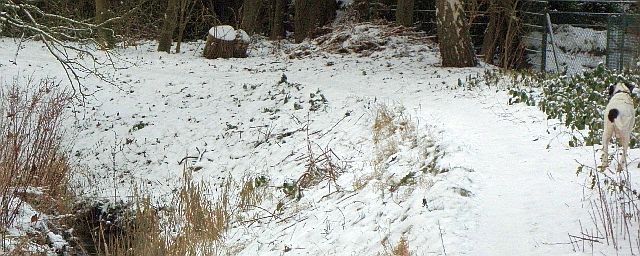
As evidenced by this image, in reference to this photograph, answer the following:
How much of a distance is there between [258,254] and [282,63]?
11481 millimetres

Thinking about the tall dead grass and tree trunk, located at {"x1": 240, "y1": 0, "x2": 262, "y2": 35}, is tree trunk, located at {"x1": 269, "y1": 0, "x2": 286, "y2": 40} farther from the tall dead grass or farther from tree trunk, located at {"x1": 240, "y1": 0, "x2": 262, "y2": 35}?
the tall dead grass

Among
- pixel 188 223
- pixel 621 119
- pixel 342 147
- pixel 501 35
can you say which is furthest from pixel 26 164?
pixel 501 35

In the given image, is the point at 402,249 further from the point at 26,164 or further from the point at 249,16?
the point at 249,16

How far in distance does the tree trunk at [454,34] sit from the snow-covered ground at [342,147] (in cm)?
48

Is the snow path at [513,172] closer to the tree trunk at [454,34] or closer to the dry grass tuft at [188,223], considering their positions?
the dry grass tuft at [188,223]

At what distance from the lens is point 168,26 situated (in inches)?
843

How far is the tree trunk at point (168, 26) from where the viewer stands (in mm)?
21203

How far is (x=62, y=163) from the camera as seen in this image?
11328 mm

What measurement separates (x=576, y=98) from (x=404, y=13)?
11.6m

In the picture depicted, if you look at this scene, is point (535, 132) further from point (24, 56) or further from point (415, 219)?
point (24, 56)

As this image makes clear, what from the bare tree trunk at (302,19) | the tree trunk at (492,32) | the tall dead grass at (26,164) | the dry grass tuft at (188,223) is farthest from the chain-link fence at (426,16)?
the tall dead grass at (26,164)

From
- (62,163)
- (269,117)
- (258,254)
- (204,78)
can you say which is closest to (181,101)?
(204,78)

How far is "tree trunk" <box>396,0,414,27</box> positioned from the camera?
22259 millimetres

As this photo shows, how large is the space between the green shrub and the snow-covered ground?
22 cm
